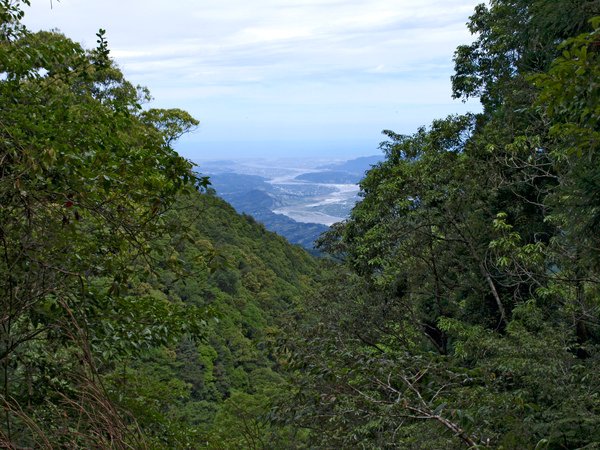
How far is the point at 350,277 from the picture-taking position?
1523cm

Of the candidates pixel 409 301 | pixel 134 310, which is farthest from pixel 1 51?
pixel 409 301

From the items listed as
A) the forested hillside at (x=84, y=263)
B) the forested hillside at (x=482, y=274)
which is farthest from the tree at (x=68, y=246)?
the forested hillside at (x=482, y=274)

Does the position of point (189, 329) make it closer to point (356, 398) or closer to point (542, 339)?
point (356, 398)

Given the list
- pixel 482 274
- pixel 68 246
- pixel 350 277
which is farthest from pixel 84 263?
pixel 350 277

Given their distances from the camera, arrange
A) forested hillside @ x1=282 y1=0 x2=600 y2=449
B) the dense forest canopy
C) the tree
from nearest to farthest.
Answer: the tree < the dense forest canopy < forested hillside @ x1=282 y1=0 x2=600 y2=449

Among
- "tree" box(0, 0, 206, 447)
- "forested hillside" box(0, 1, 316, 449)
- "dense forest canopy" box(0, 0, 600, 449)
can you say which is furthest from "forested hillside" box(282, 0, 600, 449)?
"tree" box(0, 0, 206, 447)

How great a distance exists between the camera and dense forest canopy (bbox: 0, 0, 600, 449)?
3170mm

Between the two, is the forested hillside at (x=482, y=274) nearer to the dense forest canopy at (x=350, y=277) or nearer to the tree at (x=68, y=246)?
the dense forest canopy at (x=350, y=277)

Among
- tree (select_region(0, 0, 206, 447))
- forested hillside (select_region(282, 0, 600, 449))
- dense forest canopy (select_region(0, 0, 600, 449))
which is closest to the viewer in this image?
tree (select_region(0, 0, 206, 447))

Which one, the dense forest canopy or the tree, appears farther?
the dense forest canopy

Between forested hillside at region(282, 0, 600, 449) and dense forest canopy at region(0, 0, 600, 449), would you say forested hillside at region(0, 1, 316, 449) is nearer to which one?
dense forest canopy at region(0, 0, 600, 449)

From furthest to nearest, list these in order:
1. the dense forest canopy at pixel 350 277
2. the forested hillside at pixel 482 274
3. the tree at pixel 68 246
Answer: the forested hillside at pixel 482 274 → the dense forest canopy at pixel 350 277 → the tree at pixel 68 246

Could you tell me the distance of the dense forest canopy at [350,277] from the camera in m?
3.17

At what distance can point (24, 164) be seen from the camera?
273 cm
